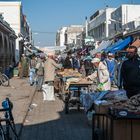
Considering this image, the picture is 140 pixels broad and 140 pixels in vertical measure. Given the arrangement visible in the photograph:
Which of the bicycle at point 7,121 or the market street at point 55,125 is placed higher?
Result: the bicycle at point 7,121

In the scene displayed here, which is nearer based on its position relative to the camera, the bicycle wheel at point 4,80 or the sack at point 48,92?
the sack at point 48,92

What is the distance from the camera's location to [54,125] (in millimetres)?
12305

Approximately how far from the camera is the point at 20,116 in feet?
46.0

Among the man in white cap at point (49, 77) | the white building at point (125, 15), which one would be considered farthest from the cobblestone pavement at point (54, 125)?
the white building at point (125, 15)

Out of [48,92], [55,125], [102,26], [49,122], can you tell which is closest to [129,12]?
[102,26]

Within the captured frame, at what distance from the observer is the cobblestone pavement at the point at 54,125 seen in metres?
10.6

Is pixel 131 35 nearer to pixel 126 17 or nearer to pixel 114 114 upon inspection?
pixel 126 17

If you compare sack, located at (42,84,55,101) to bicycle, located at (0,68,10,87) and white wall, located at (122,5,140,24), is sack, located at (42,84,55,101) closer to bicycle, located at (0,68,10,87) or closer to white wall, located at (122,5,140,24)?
bicycle, located at (0,68,10,87)

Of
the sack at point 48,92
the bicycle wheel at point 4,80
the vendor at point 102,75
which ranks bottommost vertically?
the bicycle wheel at point 4,80

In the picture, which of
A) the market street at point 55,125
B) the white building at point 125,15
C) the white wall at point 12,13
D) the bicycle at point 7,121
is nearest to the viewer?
the bicycle at point 7,121

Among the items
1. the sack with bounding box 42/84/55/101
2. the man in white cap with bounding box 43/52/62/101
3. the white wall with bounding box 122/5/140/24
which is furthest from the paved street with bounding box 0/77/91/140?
the white wall with bounding box 122/5/140/24

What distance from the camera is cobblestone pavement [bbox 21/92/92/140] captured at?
1064 cm

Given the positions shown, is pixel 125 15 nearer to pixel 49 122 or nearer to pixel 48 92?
pixel 48 92

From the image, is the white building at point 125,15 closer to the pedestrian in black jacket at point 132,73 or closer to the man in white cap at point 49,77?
the man in white cap at point 49,77
